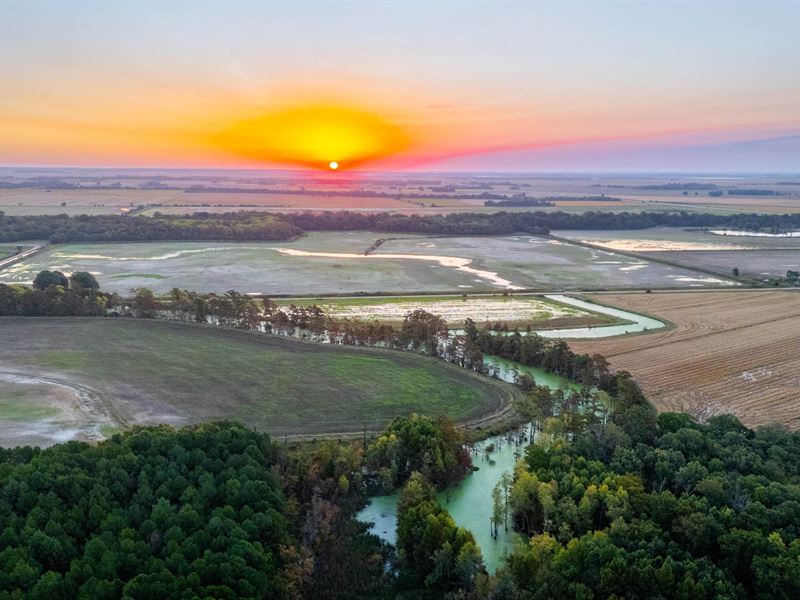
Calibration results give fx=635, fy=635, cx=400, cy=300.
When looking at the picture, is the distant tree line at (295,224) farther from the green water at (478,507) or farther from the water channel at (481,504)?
the green water at (478,507)

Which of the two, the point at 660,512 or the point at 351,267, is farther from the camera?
the point at 351,267

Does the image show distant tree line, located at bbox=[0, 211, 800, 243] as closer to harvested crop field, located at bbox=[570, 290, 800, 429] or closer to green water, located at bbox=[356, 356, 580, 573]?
harvested crop field, located at bbox=[570, 290, 800, 429]

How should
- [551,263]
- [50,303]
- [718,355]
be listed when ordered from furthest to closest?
[551,263] → [50,303] → [718,355]

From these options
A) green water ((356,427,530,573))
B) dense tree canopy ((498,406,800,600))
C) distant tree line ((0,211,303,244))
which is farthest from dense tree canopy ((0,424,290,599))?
distant tree line ((0,211,303,244))

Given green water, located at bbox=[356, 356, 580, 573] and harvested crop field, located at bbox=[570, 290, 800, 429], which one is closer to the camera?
green water, located at bbox=[356, 356, 580, 573]

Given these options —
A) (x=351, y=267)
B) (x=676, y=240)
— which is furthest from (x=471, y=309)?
(x=676, y=240)

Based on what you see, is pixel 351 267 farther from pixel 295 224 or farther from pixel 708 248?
pixel 708 248

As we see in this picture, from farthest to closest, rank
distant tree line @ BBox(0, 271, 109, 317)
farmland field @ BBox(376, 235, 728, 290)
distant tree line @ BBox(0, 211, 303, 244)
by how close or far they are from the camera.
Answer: distant tree line @ BBox(0, 211, 303, 244) < farmland field @ BBox(376, 235, 728, 290) < distant tree line @ BBox(0, 271, 109, 317)
